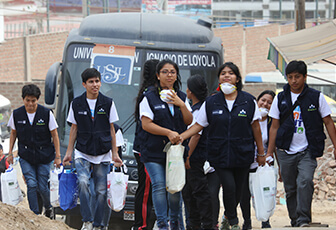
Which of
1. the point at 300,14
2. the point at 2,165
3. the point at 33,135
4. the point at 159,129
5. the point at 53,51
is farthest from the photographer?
the point at 53,51

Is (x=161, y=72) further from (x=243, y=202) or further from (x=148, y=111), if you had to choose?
(x=243, y=202)

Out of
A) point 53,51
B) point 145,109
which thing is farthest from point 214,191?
point 53,51

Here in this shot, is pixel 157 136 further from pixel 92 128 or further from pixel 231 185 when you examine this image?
pixel 92 128

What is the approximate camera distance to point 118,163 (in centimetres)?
724

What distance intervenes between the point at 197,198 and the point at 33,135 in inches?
101

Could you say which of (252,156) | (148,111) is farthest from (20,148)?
(252,156)

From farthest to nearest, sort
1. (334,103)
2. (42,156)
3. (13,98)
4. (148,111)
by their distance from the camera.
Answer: (13,98)
(334,103)
(42,156)
(148,111)

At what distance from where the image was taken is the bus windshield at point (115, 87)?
910cm

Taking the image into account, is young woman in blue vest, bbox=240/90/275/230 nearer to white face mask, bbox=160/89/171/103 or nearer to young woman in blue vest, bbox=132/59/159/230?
young woman in blue vest, bbox=132/59/159/230

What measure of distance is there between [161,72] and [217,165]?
1.08m

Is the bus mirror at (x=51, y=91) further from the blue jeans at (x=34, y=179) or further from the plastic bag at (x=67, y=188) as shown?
the plastic bag at (x=67, y=188)

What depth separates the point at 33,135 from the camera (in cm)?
791

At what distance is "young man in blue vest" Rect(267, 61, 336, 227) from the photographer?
21.6ft

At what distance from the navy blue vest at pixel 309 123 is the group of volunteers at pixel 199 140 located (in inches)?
0.4
